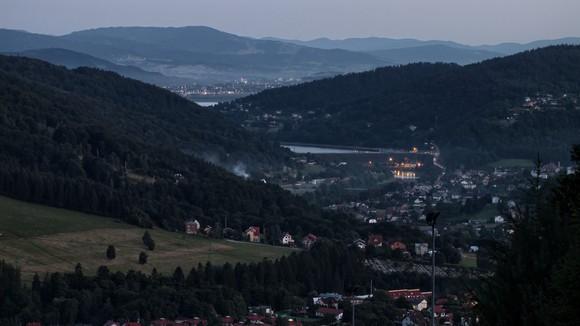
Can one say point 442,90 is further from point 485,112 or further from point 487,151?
point 487,151

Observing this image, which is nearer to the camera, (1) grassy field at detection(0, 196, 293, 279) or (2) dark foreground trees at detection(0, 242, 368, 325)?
(2) dark foreground trees at detection(0, 242, 368, 325)

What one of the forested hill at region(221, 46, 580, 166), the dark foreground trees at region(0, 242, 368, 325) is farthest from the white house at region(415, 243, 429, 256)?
the forested hill at region(221, 46, 580, 166)

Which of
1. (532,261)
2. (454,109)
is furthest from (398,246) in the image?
(454,109)

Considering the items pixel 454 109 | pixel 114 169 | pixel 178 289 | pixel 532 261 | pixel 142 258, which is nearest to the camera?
pixel 532 261

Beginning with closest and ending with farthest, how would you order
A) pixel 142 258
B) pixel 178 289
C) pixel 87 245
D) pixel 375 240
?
1. pixel 178 289
2. pixel 142 258
3. pixel 87 245
4. pixel 375 240

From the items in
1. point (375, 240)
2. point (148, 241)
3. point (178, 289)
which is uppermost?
point (178, 289)

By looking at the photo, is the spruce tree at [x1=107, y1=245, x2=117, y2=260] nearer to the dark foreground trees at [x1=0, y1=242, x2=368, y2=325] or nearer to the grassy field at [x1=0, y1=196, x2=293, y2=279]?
the grassy field at [x1=0, y1=196, x2=293, y2=279]

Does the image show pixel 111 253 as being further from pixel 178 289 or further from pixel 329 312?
pixel 329 312
